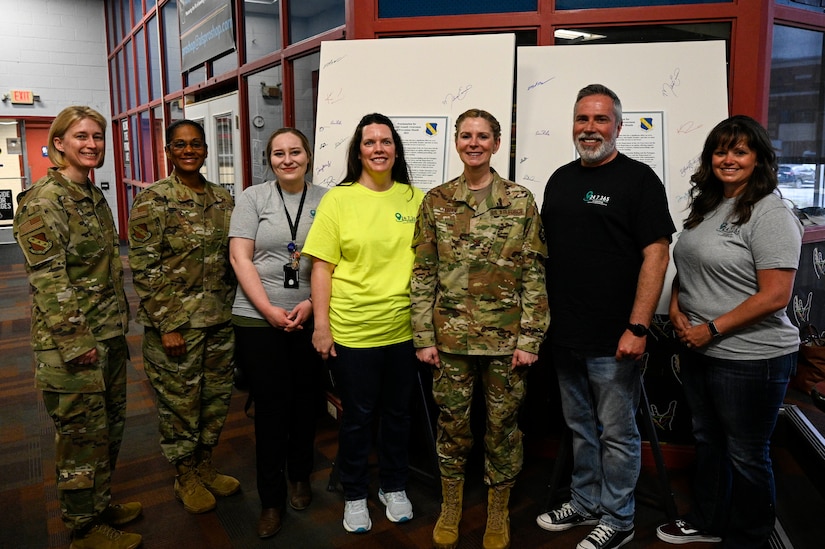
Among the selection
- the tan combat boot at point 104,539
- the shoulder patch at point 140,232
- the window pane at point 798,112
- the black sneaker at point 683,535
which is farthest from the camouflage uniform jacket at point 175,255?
the window pane at point 798,112

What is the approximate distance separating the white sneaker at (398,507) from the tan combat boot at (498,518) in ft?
1.04

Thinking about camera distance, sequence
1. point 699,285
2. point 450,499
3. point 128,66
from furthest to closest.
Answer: point 128,66 → point 450,499 → point 699,285

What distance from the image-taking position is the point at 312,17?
3.28 m

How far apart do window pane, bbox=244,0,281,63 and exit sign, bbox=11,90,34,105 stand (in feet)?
21.3

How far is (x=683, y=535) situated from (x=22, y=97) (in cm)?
1006

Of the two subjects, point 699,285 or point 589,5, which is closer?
point 699,285

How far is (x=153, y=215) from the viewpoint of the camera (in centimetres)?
204

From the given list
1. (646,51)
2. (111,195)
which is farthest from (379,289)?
(111,195)

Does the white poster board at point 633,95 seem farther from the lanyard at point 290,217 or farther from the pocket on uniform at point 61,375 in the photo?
the pocket on uniform at point 61,375

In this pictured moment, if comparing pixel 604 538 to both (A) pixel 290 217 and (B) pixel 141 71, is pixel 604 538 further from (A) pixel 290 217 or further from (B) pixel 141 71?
(B) pixel 141 71

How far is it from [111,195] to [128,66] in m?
2.54

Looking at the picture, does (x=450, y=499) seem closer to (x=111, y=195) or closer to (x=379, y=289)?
(x=379, y=289)

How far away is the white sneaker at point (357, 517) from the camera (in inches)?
83.4

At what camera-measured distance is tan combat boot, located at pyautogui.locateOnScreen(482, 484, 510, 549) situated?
2.01m
